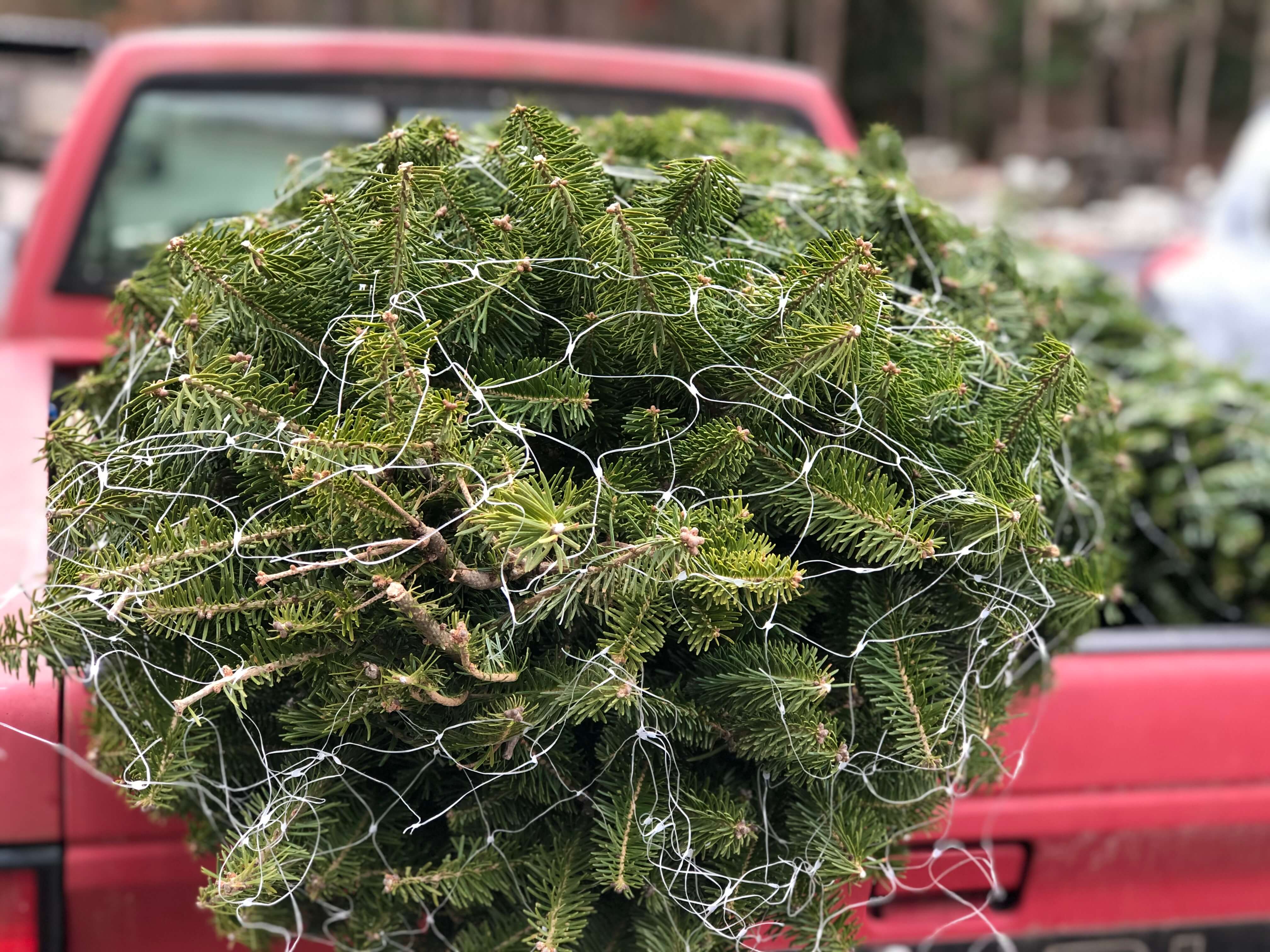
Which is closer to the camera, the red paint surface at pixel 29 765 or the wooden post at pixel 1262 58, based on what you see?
the red paint surface at pixel 29 765

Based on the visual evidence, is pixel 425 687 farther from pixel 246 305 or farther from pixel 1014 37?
pixel 1014 37

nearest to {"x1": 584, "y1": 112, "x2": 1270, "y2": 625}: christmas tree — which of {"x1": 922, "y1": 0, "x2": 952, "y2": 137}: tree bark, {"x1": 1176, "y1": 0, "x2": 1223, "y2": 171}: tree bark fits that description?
{"x1": 922, "y1": 0, "x2": 952, "y2": 137}: tree bark

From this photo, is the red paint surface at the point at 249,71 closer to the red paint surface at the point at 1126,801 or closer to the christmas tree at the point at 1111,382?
the christmas tree at the point at 1111,382

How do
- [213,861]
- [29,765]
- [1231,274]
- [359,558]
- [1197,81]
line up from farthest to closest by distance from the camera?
1. [1197,81]
2. [1231,274]
3. [213,861]
4. [29,765]
5. [359,558]

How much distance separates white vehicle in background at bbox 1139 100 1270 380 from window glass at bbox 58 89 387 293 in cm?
367

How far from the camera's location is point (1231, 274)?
5176 millimetres

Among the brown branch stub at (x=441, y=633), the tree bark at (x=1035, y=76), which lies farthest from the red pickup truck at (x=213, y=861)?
the tree bark at (x=1035, y=76)

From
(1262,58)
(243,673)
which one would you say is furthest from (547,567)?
(1262,58)

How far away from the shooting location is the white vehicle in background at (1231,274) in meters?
4.92

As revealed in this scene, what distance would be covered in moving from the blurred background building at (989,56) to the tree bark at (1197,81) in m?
0.04

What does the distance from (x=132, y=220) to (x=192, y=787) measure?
217cm

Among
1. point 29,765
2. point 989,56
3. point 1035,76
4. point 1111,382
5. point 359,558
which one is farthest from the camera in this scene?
point 989,56

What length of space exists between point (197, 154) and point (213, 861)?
216 centimetres

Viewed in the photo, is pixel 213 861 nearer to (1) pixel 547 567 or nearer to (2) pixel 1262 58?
Answer: (1) pixel 547 567
